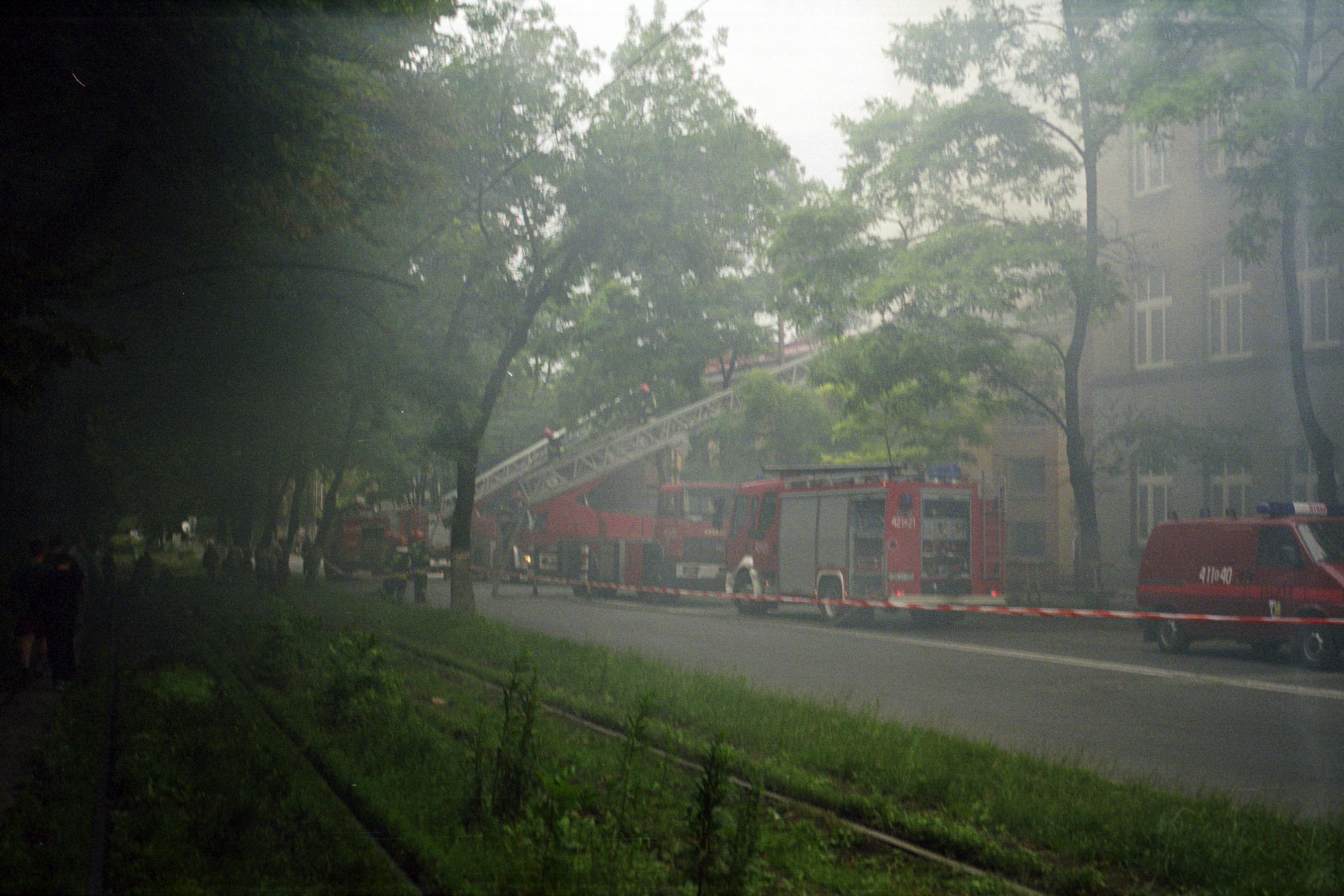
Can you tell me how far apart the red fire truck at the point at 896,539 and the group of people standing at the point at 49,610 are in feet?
45.6

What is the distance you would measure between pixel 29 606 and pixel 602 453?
86.9 feet

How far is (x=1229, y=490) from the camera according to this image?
31.3 m

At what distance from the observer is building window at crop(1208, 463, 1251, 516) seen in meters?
30.6

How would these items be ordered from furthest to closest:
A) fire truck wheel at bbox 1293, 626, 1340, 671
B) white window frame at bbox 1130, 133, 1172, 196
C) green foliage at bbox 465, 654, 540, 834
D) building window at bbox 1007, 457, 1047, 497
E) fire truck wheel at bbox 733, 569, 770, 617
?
building window at bbox 1007, 457, 1047, 497 < white window frame at bbox 1130, 133, 1172, 196 < fire truck wheel at bbox 733, 569, 770, 617 < fire truck wheel at bbox 1293, 626, 1340, 671 < green foliage at bbox 465, 654, 540, 834

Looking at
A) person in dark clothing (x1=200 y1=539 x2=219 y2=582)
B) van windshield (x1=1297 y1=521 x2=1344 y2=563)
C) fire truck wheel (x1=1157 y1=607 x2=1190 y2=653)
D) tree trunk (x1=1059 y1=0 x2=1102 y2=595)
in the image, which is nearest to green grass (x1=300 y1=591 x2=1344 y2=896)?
van windshield (x1=1297 y1=521 x2=1344 y2=563)

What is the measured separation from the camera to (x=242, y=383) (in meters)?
20.3

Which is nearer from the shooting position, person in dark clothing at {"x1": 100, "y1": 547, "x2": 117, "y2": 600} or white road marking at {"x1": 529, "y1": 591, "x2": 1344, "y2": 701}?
white road marking at {"x1": 529, "y1": 591, "x2": 1344, "y2": 701}

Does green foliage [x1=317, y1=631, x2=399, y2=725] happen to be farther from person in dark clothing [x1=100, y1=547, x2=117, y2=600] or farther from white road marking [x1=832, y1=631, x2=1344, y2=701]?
person in dark clothing [x1=100, y1=547, x2=117, y2=600]

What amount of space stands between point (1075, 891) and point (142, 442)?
2726cm

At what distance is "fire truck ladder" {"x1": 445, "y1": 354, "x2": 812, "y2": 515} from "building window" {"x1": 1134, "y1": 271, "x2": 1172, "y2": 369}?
36.7 ft

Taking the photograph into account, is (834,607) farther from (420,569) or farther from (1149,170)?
(1149,170)

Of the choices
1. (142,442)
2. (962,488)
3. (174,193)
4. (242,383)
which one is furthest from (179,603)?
(174,193)

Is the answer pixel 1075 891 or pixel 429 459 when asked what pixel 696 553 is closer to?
pixel 429 459

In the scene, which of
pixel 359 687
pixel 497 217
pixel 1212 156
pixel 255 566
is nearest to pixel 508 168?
pixel 497 217
